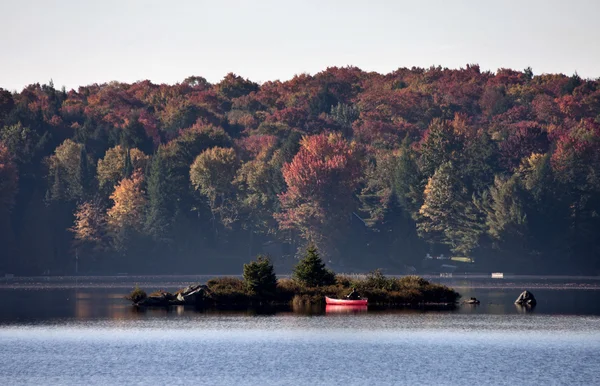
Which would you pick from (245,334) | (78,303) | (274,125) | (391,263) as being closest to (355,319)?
(245,334)

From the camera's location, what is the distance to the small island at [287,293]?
91625mm

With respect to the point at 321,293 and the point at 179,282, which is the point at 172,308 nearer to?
the point at 321,293

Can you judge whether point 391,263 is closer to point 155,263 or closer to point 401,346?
point 155,263

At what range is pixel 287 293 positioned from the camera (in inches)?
3676

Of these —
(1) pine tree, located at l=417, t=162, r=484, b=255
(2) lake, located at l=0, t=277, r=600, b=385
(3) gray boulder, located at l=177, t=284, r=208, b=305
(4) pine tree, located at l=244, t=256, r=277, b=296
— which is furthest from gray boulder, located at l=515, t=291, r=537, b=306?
(1) pine tree, located at l=417, t=162, r=484, b=255

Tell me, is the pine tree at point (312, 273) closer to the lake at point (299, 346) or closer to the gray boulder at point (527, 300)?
the lake at point (299, 346)

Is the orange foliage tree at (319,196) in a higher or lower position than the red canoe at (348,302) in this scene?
higher

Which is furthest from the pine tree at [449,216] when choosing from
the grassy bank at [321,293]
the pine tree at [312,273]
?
the pine tree at [312,273]

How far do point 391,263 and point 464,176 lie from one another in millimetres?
17596

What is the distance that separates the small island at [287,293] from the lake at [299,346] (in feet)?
10.7

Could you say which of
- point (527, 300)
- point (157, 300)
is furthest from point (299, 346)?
point (527, 300)

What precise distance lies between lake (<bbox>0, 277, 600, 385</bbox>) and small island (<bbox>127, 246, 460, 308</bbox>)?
327 centimetres

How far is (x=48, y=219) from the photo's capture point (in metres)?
166

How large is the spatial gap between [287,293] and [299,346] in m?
29.1
